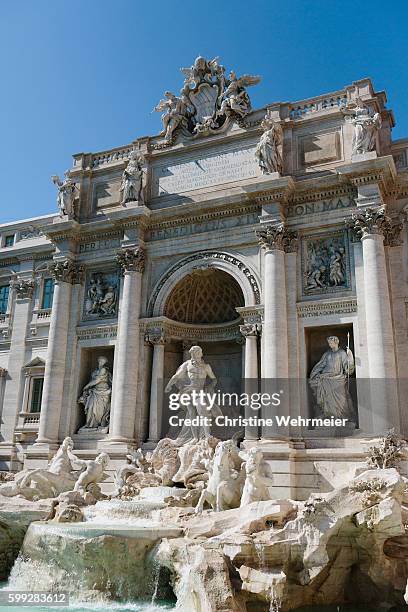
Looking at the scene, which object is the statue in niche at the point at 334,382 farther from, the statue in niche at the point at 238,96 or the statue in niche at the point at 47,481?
the statue in niche at the point at 238,96

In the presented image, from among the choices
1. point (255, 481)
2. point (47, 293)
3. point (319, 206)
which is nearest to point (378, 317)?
point (319, 206)

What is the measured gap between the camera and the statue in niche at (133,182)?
2259cm

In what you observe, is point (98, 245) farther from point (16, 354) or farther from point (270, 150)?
point (270, 150)

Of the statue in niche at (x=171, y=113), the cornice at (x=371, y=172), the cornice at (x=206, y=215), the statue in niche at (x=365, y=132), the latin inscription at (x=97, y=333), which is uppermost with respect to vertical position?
the statue in niche at (x=171, y=113)

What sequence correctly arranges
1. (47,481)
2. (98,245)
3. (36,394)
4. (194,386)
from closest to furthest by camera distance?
(47,481)
(194,386)
(98,245)
(36,394)

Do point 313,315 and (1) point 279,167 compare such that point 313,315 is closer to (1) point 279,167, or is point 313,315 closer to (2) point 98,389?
(1) point 279,167

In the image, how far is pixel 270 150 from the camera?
797 inches

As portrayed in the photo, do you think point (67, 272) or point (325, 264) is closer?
point (325, 264)

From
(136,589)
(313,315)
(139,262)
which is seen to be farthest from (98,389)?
(136,589)

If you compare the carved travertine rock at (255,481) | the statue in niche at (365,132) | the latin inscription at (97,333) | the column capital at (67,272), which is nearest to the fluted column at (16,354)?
the column capital at (67,272)

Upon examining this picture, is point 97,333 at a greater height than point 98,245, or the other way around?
point 98,245

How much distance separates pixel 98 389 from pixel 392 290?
36.0 feet

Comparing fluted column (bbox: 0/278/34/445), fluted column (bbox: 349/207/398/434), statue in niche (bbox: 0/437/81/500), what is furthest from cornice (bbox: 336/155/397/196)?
fluted column (bbox: 0/278/34/445)

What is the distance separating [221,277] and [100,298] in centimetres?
482
